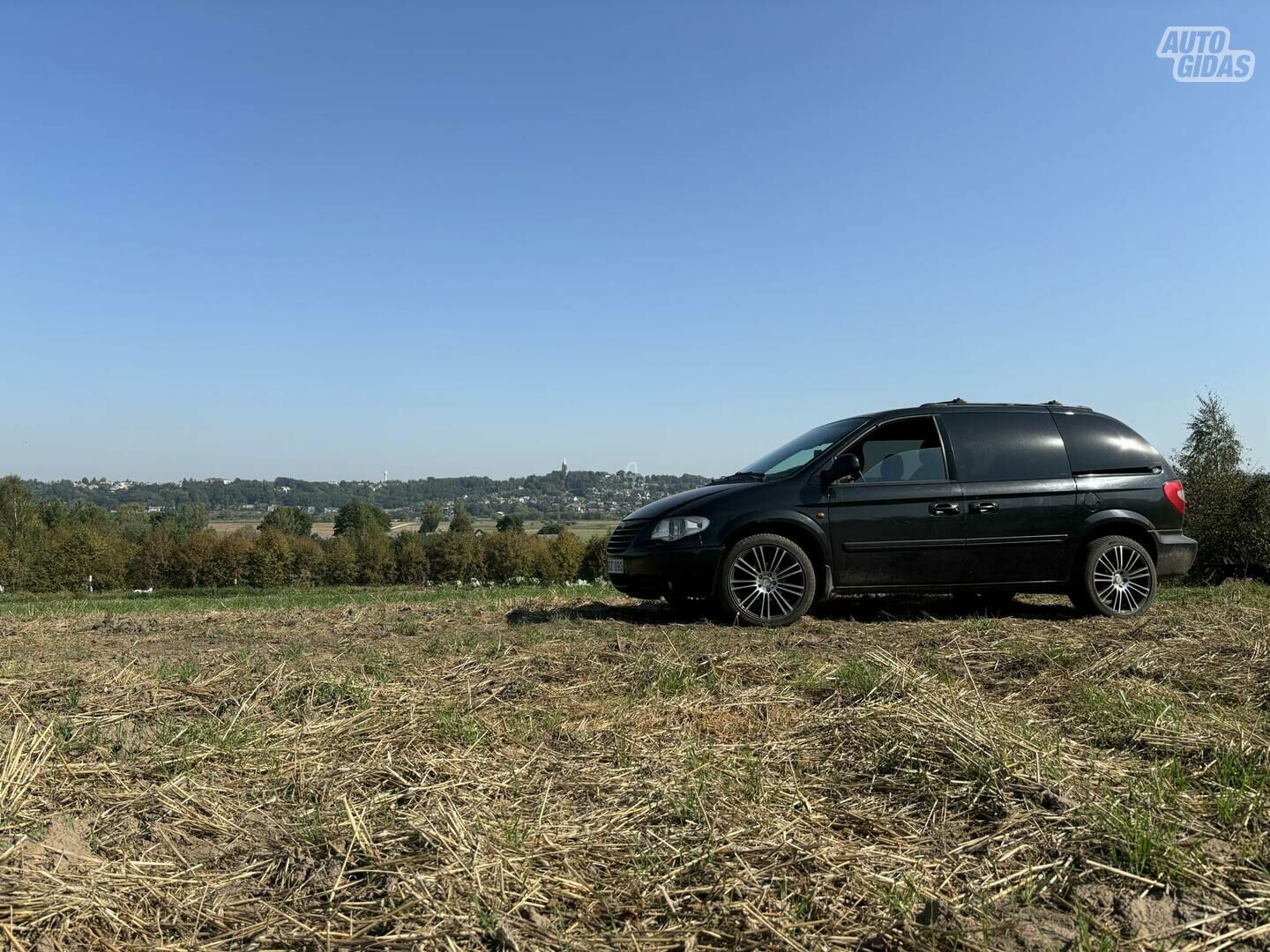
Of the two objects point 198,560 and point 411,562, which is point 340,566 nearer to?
point 411,562

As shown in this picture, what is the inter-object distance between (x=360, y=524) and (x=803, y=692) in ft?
414

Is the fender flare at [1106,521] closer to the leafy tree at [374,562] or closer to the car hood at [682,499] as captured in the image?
the car hood at [682,499]

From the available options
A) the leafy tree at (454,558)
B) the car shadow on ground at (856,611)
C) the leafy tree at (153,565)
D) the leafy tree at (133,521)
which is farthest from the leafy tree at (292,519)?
the car shadow on ground at (856,611)

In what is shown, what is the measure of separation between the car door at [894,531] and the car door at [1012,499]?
18 cm

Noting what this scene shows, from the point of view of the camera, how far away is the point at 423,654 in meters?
5.67

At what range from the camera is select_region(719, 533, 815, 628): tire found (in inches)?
279

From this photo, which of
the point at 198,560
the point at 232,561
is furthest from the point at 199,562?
the point at 232,561

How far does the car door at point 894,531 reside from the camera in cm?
725

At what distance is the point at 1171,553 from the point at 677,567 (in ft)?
15.3

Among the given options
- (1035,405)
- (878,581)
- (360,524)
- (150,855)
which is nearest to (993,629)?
(878,581)

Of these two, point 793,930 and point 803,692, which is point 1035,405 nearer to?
point 803,692

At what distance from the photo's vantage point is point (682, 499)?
7605 mm

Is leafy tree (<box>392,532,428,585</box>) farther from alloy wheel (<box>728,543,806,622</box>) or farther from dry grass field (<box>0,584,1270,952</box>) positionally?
dry grass field (<box>0,584,1270,952</box>)

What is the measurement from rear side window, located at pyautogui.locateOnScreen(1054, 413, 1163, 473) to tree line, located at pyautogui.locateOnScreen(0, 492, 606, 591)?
68134 mm
